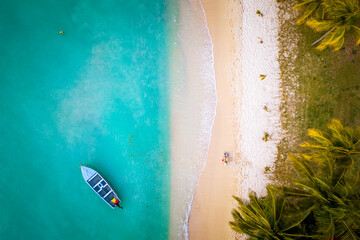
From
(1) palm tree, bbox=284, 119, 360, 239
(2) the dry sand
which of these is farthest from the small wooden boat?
(1) palm tree, bbox=284, 119, 360, 239

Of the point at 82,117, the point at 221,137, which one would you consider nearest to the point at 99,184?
the point at 82,117

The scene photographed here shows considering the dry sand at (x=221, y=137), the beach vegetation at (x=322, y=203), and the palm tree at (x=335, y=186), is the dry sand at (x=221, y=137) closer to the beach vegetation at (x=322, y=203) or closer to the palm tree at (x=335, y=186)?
the beach vegetation at (x=322, y=203)

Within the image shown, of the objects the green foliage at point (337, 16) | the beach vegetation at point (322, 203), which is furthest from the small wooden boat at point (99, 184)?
the green foliage at point (337, 16)

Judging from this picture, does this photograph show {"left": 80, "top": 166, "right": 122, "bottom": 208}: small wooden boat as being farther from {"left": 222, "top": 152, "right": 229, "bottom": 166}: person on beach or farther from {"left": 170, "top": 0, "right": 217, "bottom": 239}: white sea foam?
{"left": 222, "top": 152, "right": 229, "bottom": 166}: person on beach

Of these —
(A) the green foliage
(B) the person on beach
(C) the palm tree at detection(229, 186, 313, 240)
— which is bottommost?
(C) the palm tree at detection(229, 186, 313, 240)

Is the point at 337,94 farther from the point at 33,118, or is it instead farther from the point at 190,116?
the point at 33,118

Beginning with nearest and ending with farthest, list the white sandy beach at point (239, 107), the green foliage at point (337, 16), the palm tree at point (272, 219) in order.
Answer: the palm tree at point (272, 219), the green foliage at point (337, 16), the white sandy beach at point (239, 107)

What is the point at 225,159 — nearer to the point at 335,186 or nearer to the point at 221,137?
the point at 221,137
